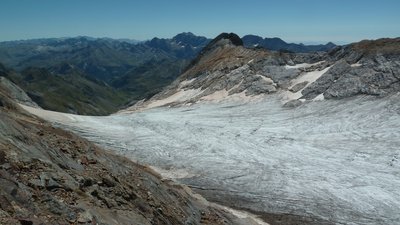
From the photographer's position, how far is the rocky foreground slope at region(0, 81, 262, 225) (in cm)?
1528

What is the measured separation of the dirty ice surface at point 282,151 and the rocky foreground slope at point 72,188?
8785 millimetres

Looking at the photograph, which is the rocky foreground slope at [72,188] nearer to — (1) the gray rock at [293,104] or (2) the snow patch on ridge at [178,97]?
(1) the gray rock at [293,104]

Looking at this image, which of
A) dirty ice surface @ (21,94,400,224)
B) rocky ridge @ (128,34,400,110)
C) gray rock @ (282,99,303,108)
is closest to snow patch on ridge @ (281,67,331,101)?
rocky ridge @ (128,34,400,110)

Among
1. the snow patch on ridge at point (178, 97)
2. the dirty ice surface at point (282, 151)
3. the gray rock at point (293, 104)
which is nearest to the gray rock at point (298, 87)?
the dirty ice surface at point (282, 151)

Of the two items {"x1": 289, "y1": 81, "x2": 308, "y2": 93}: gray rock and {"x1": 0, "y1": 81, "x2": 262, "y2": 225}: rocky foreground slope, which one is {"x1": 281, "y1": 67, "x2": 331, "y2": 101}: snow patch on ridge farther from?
{"x1": 0, "y1": 81, "x2": 262, "y2": 225}: rocky foreground slope

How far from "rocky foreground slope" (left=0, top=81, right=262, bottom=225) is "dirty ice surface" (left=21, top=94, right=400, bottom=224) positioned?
878 centimetres

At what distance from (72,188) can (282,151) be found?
88.7 feet

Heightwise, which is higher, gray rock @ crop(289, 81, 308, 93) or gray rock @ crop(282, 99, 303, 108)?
gray rock @ crop(289, 81, 308, 93)

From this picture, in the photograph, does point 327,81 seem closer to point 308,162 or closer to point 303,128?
point 303,128

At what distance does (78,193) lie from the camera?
57.5ft

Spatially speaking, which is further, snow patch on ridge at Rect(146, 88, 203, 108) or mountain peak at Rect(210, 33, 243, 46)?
mountain peak at Rect(210, 33, 243, 46)

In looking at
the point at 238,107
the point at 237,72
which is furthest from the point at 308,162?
the point at 237,72

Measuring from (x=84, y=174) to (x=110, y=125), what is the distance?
32646 millimetres

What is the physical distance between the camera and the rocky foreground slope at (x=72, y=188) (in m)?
15.3
